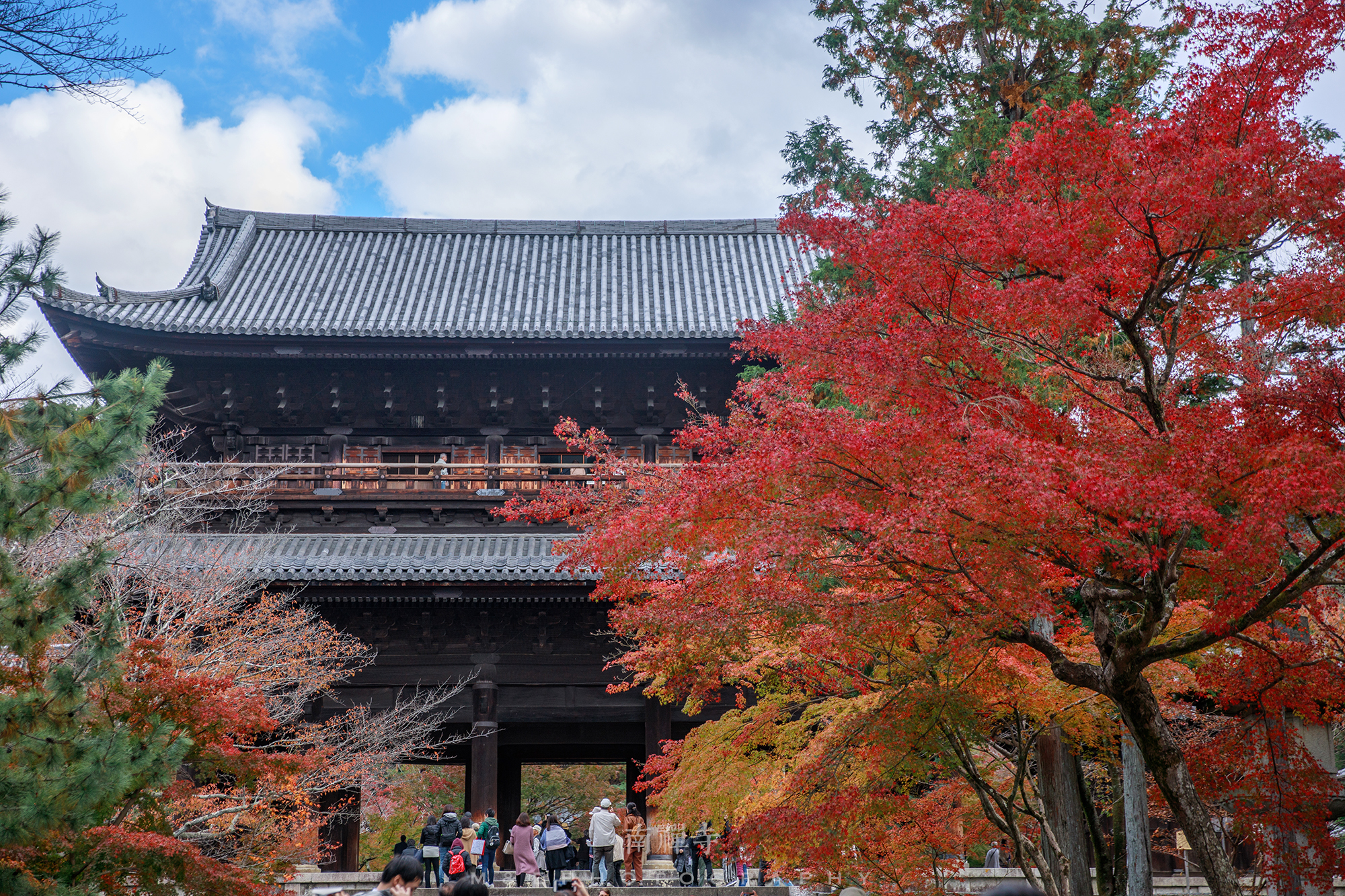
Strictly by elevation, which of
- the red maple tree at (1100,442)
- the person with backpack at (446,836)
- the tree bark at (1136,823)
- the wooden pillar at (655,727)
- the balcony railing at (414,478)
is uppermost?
the balcony railing at (414,478)

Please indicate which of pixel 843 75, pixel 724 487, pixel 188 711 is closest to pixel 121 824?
pixel 188 711

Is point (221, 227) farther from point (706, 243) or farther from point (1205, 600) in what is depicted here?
point (1205, 600)

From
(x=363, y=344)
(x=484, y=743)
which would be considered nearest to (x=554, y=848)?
(x=484, y=743)

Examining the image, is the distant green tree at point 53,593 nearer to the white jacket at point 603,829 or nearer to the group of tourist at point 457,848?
the group of tourist at point 457,848

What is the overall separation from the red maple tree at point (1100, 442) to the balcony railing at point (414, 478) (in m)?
8.92

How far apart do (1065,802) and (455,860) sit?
7375mm

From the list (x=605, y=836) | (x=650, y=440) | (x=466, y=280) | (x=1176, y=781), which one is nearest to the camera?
(x=1176, y=781)

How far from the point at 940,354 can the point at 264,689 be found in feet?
32.7

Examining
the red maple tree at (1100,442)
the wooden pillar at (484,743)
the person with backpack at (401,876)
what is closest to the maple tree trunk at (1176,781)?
the red maple tree at (1100,442)

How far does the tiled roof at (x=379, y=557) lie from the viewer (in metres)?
14.9

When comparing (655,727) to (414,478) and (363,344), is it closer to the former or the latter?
(414,478)

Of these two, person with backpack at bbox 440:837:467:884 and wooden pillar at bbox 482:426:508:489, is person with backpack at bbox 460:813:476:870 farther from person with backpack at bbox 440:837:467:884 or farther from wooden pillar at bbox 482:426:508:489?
wooden pillar at bbox 482:426:508:489

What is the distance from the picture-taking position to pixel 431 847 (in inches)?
556

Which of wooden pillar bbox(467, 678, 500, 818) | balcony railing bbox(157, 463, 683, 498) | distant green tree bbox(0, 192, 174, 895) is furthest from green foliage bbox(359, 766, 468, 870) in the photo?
distant green tree bbox(0, 192, 174, 895)
